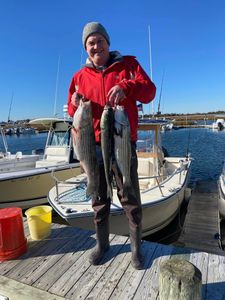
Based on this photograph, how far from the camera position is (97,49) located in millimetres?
2412

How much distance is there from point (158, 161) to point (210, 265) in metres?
4.79

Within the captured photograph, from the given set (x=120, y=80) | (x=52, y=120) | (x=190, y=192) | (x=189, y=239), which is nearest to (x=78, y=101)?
(x=120, y=80)

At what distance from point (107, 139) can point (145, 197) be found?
11.9ft

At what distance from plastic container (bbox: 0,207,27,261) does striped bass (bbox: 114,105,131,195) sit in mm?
1439

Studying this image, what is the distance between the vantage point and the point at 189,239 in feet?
19.9

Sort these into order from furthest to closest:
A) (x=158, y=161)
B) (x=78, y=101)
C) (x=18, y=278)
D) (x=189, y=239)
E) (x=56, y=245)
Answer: (x=158, y=161)
(x=189, y=239)
(x=56, y=245)
(x=18, y=278)
(x=78, y=101)

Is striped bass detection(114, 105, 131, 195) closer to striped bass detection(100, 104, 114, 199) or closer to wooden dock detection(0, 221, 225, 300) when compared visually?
striped bass detection(100, 104, 114, 199)

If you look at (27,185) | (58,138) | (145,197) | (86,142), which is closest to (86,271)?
(86,142)

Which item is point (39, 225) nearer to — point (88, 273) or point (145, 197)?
point (88, 273)

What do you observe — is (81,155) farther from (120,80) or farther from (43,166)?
(43,166)

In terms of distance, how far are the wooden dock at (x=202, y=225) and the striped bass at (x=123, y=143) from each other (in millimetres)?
4168

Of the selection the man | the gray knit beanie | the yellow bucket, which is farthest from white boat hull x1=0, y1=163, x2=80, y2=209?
the gray knit beanie

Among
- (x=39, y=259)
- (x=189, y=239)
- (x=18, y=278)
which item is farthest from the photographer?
(x=189, y=239)

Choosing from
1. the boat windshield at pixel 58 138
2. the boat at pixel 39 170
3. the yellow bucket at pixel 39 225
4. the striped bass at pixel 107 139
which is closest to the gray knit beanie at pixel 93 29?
the striped bass at pixel 107 139
